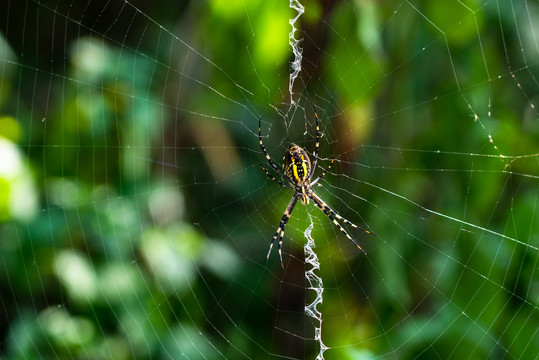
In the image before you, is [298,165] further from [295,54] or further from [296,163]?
[295,54]

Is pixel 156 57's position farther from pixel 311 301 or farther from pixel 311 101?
pixel 311 301

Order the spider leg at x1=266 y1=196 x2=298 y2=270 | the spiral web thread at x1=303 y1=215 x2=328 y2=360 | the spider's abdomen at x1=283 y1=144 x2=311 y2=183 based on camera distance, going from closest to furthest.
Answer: the spiral web thread at x1=303 y1=215 x2=328 y2=360
the spider's abdomen at x1=283 y1=144 x2=311 y2=183
the spider leg at x1=266 y1=196 x2=298 y2=270

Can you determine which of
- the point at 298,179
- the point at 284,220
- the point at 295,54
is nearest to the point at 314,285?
the point at 284,220

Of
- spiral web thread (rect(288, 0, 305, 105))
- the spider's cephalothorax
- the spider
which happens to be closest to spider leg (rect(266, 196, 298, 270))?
the spider

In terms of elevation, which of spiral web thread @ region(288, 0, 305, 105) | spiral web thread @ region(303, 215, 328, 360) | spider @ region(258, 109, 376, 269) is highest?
spiral web thread @ region(288, 0, 305, 105)

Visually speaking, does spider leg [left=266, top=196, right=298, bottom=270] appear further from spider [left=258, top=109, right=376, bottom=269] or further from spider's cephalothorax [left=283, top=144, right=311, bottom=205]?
spider's cephalothorax [left=283, top=144, right=311, bottom=205]

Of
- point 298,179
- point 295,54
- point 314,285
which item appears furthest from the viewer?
point 298,179
